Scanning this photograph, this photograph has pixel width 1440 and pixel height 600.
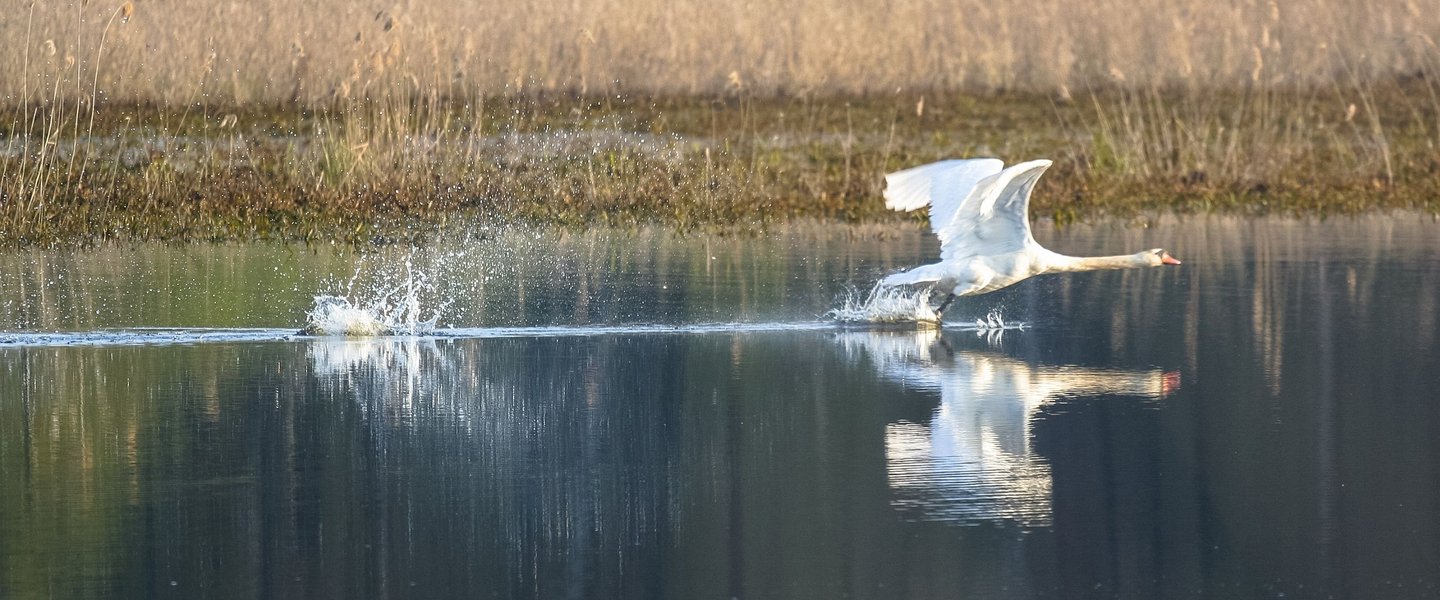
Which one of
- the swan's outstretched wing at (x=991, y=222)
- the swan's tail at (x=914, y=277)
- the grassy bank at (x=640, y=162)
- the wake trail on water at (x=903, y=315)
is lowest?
the wake trail on water at (x=903, y=315)

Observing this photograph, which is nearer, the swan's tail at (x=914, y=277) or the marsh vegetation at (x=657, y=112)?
the swan's tail at (x=914, y=277)

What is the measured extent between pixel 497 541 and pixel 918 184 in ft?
19.5

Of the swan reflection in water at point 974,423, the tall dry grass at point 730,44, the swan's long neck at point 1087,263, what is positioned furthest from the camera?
the tall dry grass at point 730,44

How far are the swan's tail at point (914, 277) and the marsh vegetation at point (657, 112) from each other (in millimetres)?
5550

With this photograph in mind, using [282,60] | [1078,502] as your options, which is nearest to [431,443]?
[1078,502]

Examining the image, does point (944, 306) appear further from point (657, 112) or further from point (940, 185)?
point (657, 112)

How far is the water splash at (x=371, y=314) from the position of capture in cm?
1169

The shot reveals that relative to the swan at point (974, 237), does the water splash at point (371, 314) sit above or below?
below

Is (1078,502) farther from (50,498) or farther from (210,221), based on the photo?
(210,221)

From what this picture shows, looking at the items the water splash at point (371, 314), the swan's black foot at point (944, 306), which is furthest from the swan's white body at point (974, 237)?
the water splash at point (371, 314)

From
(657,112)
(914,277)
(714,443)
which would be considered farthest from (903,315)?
(657,112)

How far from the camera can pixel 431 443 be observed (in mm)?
8469

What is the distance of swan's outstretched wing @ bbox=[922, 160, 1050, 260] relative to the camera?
11594 millimetres

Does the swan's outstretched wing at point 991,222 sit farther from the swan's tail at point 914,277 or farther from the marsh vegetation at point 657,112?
the marsh vegetation at point 657,112
